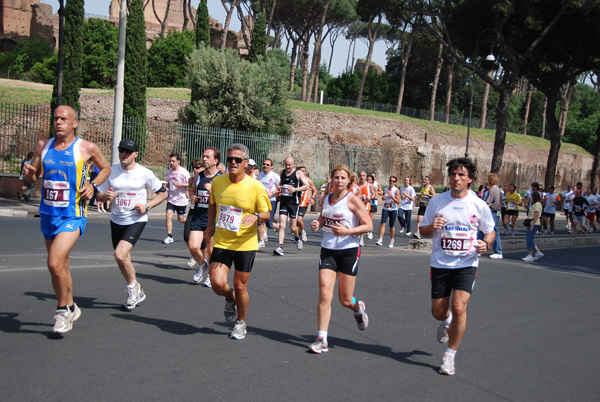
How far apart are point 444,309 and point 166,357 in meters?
2.42

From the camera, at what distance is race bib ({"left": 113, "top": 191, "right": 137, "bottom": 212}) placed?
6.24 metres

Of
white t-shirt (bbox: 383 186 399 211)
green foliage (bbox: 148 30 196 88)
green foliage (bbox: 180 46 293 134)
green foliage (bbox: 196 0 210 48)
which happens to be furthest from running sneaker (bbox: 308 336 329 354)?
green foliage (bbox: 196 0 210 48)

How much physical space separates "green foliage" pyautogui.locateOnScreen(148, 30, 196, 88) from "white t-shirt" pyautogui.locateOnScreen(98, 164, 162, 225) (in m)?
42.6

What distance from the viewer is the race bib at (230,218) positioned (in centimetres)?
534

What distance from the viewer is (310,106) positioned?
140 ft

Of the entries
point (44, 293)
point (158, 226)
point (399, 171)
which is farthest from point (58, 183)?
point (399, 171)

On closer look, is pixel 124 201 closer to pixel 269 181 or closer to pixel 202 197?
pixel 202 197

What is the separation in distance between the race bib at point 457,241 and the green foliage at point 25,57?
180ft

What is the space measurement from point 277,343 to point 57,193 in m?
2.40

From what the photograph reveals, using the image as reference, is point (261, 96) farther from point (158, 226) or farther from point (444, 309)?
point (444, 309)

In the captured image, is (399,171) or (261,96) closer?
(261,96)

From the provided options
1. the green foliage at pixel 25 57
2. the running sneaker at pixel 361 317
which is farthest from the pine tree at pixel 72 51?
the green foliage at pixel 25 57

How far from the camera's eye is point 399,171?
127ft

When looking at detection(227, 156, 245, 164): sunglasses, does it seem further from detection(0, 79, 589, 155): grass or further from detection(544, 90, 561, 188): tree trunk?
detection(544, 90, 561, 188): tree trunk
